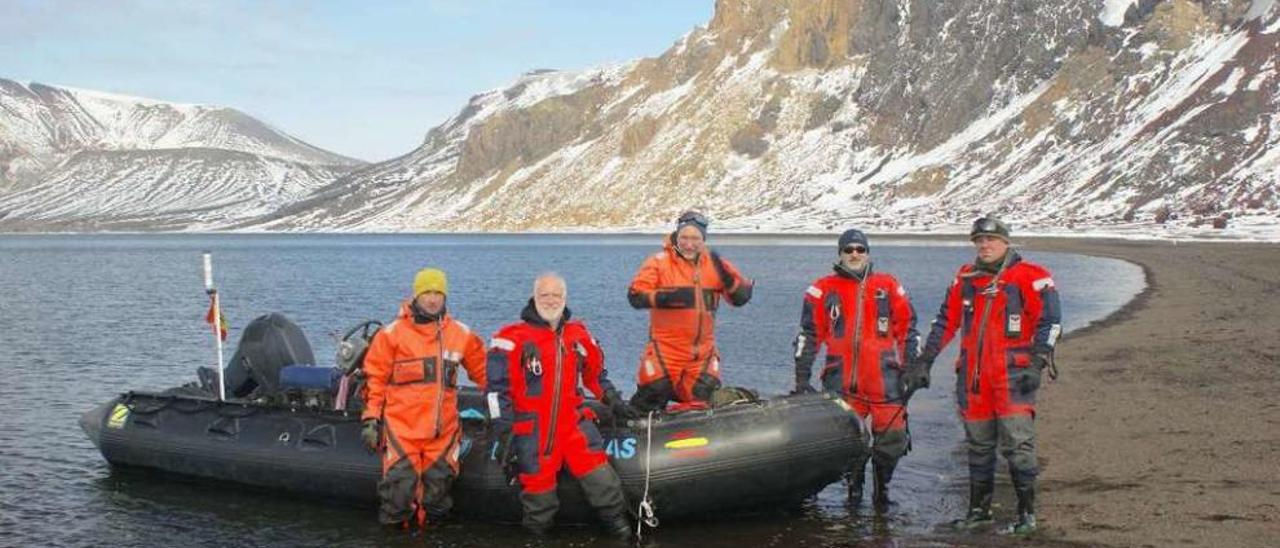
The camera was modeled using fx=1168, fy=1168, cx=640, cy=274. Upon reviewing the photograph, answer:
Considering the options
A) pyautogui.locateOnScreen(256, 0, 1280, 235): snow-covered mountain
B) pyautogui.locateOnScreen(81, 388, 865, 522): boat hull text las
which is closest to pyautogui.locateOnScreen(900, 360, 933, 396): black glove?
pyautogui.locateOnScreen(81, 388, 865, 522): boat hull text las

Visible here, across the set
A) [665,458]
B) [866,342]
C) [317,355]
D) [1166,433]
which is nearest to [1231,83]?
[317,355]

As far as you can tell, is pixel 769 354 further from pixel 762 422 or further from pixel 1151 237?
pixel 1151 237

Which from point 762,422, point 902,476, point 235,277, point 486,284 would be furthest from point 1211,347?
point 235,277

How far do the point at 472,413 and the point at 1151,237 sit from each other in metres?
78.8

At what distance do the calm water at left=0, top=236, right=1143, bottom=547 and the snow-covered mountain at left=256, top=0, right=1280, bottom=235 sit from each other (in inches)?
2058

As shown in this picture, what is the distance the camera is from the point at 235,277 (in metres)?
66.9

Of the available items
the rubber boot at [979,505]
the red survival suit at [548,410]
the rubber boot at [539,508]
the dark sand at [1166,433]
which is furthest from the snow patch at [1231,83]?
the rubber boot at [539,508]

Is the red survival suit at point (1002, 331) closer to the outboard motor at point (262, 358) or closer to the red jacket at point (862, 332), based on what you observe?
the red jacket at point (862, 332)

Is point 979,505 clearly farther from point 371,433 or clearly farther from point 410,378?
point 371,433

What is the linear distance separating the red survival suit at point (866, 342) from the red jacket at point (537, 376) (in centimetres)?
209

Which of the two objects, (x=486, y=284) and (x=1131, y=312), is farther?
(x=486, y=284)

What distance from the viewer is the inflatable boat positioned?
9828mm

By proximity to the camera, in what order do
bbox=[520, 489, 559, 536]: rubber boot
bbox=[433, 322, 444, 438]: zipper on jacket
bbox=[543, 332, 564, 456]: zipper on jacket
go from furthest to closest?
1. bbox=[433, 322, 444, 438]: zipper on jacket
2. bbox=[520, 489, 559, 536]: rubber boot
3. bbox=[543, 332, 564, 456]: zipper on jacket

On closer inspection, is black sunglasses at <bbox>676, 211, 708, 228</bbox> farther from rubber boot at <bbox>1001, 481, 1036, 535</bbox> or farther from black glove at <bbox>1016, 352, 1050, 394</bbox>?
rubber boot at <bbox>1001, 481, 1036, 535</bbox>
